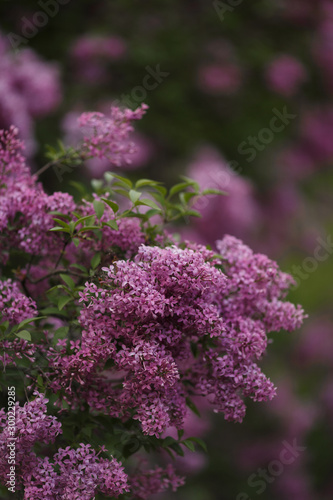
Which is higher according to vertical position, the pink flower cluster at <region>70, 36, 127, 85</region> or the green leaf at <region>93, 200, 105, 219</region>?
the pink flower cluster at <region>70, 36, 127, 85</region>

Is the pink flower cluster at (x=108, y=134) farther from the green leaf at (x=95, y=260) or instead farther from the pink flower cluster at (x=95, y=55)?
the pink flower cluster at (x=95, y=55)

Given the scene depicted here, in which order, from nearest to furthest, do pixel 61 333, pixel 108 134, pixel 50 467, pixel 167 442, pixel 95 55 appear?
pixel 50 467
pixel 61 333
pixel 167 442
pixel 108 134
pixel 95 55

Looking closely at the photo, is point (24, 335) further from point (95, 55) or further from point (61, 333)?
point (95, 55)

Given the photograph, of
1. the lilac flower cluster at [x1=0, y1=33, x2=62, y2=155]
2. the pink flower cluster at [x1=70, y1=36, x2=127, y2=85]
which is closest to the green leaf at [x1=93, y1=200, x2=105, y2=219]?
the lilac flower cluster at [x1=0, y1=33, x2=62, y2=155]

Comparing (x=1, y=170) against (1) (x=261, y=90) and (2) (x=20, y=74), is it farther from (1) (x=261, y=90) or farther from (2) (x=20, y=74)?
(1) (x=261, y=90)

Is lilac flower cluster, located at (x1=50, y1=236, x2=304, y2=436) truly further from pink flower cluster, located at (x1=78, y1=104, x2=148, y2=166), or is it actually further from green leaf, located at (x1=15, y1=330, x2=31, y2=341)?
pink flower cluster, located at (x1=78, y1=104, x2=148, y2=166)

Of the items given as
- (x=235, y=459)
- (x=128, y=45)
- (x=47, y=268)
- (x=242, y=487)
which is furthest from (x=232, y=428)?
(x=47, y=268)

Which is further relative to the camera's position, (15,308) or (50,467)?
(15,308)

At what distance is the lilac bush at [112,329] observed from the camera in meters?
1.68

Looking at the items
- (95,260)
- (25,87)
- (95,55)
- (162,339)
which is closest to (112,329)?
(162,339)

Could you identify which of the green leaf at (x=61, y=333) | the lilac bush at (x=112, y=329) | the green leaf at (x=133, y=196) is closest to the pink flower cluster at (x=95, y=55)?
the lilac bush at (x=112, y=329)

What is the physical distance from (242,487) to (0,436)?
141 inches

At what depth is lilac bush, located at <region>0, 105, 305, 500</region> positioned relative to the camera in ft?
5.51

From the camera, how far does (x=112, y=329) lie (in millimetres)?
1706
